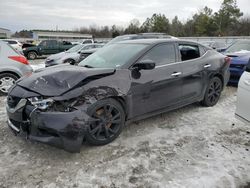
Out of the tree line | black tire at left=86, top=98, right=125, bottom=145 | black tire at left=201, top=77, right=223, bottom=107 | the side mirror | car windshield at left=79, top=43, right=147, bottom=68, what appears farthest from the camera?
the tree line

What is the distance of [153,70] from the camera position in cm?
372

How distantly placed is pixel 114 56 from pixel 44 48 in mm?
17135

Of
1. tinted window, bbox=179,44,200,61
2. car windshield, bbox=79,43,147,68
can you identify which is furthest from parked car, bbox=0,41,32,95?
tinted window, bbox=179,44,200,61

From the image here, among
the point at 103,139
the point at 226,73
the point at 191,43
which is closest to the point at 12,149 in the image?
the point at 103,139

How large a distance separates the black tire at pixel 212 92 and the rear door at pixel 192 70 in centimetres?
28

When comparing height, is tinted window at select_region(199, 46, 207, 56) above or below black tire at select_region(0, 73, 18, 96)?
above

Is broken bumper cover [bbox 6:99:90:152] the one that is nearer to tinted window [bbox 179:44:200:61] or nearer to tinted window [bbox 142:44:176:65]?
tinted window [bbox 142:44:176:65]

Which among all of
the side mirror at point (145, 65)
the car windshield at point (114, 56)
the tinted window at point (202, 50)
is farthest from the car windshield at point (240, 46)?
the side mirror at point (145, 65)

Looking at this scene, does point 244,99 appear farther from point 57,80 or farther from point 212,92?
point 57,80

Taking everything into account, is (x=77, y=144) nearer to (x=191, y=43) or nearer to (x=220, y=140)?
(x=220, y=140)

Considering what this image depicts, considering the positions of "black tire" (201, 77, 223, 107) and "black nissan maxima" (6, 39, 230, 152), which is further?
"black tire" (201, 77, 223, 107)

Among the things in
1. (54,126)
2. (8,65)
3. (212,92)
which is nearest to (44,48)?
(8,65)

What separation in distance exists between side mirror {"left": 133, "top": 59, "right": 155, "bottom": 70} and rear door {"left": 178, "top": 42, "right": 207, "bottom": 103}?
3.16 feet

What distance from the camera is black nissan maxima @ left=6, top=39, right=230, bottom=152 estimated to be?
2.81m
